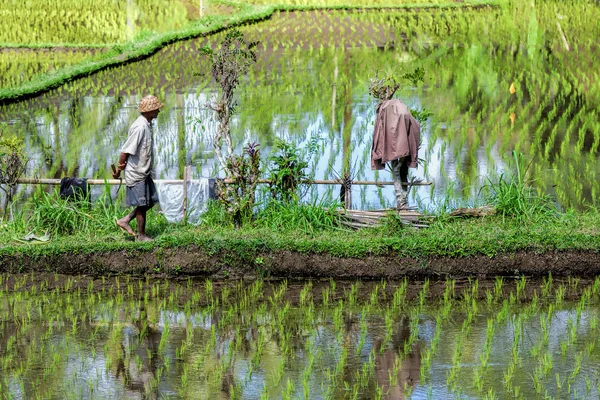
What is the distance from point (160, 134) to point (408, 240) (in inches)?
198

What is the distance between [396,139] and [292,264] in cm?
146

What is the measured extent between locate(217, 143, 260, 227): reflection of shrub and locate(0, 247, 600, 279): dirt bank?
779 mm

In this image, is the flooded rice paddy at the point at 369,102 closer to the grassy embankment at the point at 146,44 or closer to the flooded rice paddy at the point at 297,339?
the grassy embankment at the point at 146,44

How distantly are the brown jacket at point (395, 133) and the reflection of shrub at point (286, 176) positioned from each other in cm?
64

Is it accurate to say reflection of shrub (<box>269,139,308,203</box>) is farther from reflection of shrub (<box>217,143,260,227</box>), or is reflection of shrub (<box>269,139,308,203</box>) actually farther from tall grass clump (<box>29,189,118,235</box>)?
tall grass clump (<box>29,189,118,235</box>)

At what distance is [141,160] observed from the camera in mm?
7340

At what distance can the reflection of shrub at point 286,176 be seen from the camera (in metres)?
7.97

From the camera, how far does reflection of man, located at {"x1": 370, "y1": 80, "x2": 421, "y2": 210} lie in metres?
7.77

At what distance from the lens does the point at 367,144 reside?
10.5m

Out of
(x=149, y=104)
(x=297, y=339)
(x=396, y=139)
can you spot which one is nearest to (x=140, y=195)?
(x=149, y=104)

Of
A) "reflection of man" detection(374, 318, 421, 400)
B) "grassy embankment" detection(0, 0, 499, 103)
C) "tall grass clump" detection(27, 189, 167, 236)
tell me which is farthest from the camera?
"grassy embankment" detection(0, 0, 499, 103)

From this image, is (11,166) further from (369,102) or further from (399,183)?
(369,102)

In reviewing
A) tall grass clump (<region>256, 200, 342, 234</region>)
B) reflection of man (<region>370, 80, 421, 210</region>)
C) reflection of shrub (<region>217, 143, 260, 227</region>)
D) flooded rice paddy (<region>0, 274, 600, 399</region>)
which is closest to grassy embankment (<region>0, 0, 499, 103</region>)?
reflection of shrub (<region>217, 143, 260, 227</region>)

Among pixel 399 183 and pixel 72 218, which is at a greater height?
pixel 399 183
